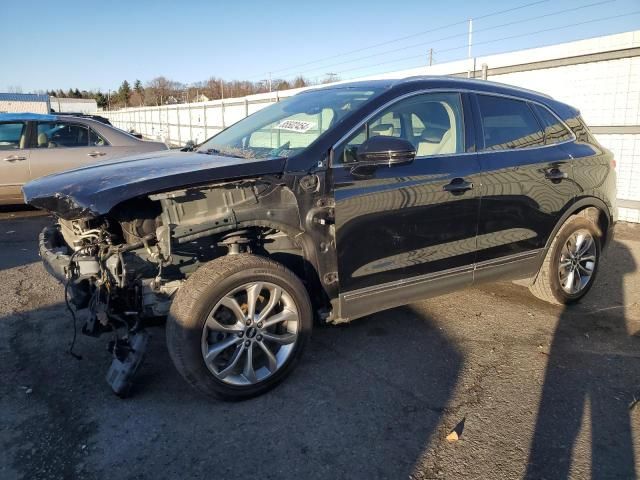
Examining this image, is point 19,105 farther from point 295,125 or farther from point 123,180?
point 123,180

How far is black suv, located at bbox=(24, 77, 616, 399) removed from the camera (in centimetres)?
294

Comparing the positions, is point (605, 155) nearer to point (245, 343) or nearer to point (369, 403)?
point (369, 403)

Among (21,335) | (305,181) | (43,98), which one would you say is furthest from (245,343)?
(43,98)

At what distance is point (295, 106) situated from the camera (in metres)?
4.15

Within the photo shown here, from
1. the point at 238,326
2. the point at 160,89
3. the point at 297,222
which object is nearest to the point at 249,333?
the point at 238,326

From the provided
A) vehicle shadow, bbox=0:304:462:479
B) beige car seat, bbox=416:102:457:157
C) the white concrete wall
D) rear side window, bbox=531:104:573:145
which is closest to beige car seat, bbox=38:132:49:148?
vehicle shadow, bbox=0:304:462:479

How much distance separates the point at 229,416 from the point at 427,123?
2.45 metres

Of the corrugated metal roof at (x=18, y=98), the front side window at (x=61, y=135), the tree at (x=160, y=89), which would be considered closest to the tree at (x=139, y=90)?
the tree at (x=160, y=89)

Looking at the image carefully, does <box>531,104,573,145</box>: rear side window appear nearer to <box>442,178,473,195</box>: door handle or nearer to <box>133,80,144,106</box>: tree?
<box>442,178,473,195</box>: door handle

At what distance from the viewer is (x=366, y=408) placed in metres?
2.99

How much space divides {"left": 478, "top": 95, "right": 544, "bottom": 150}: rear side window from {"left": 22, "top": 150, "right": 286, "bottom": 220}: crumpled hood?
1790 mm

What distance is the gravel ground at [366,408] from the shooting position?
2.51 m

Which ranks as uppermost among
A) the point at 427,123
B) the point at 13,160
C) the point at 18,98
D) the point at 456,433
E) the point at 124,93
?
the point at 124,93

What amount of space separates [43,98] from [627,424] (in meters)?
44.6
